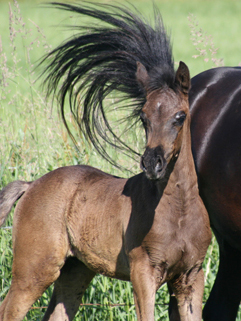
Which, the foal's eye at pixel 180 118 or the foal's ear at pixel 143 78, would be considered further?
the foal's ear at pixel 143 78

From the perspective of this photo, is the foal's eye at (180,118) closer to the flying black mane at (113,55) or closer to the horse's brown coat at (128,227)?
the horse's brown coat at (128,227)

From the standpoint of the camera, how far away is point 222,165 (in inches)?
124

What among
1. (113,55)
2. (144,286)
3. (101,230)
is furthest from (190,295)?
(113,55)

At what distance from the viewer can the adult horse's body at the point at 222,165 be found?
122 inches

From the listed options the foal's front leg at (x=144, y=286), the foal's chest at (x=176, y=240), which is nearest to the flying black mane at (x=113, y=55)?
the foal's chest at (x=176, y=240)

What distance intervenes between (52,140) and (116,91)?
6.31 feet

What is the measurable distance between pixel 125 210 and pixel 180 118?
739 mm

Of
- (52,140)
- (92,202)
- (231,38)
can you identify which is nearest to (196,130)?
(92,202)

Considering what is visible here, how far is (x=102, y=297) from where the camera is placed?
13.5ft

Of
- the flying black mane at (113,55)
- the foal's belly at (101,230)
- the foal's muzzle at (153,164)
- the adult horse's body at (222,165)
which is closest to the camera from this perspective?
the foal's muzzle at (153,164)

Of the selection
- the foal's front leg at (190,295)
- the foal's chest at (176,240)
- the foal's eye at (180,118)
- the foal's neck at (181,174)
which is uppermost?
the foal's eye at (180,118)

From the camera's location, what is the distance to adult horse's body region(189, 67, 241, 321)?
Result: 310cm

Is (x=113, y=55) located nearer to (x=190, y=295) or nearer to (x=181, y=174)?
(x=181, y=174)

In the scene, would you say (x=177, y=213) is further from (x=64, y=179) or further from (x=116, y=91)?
(x=116, y=91)
